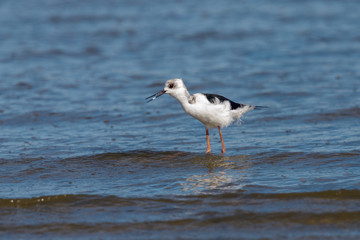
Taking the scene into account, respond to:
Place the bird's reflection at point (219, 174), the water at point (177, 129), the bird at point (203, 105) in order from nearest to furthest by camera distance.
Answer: the water at point (177, 129)
the bird's reflection at point (219, 174)
the bird at point (203, 105)

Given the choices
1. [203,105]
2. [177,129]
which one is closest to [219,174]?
[203,105]

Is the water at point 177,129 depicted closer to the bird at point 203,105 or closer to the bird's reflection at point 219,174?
the bird's reflection at point 219,174

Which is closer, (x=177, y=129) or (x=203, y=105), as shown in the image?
(x=203, y=105)

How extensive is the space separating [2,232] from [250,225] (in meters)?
2.60

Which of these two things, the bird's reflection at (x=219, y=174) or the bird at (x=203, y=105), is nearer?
the bird's reflection at (x=219, y=174)

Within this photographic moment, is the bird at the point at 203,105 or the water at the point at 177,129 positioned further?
the bird at the point at 203,105

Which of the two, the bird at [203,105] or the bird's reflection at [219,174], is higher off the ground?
the bird at [203,105]

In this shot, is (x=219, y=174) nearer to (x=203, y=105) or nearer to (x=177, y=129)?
(x=203, y=105)

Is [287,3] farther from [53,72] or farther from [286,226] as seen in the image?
[286,226]

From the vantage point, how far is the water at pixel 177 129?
627cm

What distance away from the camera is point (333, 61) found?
14828mm

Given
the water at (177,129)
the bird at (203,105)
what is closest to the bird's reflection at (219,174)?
the water at (177,129)

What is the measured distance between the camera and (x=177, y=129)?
10258 millimetres

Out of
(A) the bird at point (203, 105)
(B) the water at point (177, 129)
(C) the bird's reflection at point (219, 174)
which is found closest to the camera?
(B) the water at point (177, 129)
